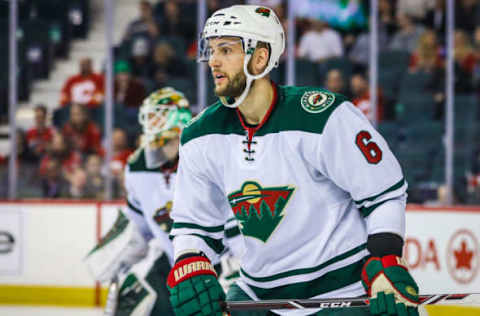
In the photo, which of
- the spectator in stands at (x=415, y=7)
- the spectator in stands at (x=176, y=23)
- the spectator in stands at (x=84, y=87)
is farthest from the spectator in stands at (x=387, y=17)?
the spectator in stands at (x=84, y=87)

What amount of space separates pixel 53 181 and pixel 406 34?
255 centimetres

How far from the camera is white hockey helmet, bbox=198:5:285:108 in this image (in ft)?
6.81

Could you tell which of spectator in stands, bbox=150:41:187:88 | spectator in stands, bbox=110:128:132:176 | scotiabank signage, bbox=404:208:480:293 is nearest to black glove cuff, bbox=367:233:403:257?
scotiabank signage, bbox=404:208:480:293

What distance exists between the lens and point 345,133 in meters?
1.94

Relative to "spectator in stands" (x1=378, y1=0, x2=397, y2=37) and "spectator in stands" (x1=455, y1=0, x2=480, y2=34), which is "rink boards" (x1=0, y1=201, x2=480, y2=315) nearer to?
"spectator in stands" (x1=378, y1=0, x2=397, y2=37)

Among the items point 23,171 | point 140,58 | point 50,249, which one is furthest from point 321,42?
point 50,249

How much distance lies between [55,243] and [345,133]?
13.9ft

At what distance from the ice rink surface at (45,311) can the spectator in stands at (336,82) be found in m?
2.04

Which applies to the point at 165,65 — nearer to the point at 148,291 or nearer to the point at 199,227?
the point at 148,291

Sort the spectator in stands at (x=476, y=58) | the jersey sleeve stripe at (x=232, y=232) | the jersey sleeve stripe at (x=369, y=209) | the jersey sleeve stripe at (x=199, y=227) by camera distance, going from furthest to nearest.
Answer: the spectator in stands at (x=476, y=58) < the jersey sleeve stripe at (x=232, y=232) < the jersey sleeve stripe at (x=199, y=227) < the jersey sleeve stripe at (x=369, y=209)

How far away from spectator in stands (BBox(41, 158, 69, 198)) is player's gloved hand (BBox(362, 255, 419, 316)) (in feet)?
14.0

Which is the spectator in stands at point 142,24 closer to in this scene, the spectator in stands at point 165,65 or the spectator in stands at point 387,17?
the spectator in stands at point 165,65

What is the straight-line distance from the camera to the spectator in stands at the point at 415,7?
593cm

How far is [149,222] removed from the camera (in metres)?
3.27
